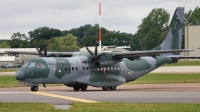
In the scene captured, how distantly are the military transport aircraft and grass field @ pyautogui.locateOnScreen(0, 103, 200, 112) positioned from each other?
1380 centimetres

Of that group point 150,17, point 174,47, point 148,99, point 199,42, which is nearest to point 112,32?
point 150,17

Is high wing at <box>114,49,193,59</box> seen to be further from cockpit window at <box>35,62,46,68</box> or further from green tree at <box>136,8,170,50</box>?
green tree at <box>136,8,170,50</box>

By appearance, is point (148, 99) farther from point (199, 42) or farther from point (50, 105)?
point (199, 42)

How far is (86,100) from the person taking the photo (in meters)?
26.4

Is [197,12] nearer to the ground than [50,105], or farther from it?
farther from it

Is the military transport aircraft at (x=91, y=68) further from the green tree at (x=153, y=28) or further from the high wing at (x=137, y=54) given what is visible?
the green tree at (x=153, y=28)

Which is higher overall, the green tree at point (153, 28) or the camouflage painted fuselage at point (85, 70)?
the green tree at point (153, 28)

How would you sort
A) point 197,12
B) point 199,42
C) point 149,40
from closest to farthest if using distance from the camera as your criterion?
point 199,42 → point 149,40 → point 197,12

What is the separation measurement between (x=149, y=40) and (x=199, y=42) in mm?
27288

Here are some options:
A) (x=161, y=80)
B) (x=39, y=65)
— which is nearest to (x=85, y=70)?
(x=39, y=65)

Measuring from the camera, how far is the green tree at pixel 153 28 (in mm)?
144438

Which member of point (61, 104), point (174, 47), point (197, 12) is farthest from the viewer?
point (197, 12)

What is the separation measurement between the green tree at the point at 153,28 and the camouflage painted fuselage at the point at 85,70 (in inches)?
3932

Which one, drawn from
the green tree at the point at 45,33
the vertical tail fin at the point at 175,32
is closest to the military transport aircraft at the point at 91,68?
the vertical tail fin at the point at 175,32
